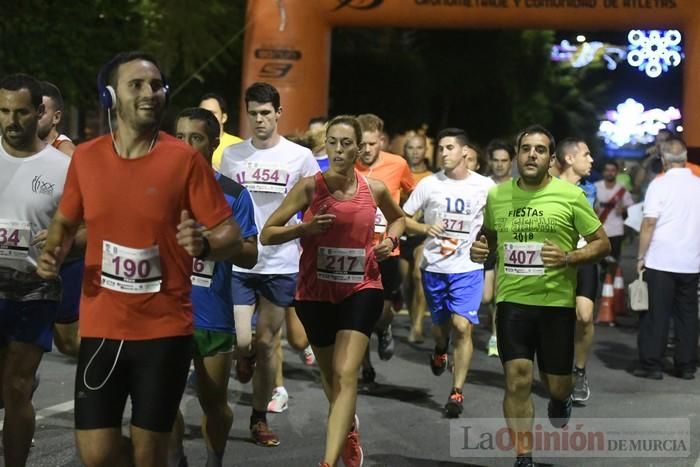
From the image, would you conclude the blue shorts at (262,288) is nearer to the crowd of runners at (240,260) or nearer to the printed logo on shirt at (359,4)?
the crowd of runners at (240,260)

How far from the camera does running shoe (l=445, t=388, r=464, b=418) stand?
909 centimetres

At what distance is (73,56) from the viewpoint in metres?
14.8

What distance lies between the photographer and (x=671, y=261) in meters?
11.6

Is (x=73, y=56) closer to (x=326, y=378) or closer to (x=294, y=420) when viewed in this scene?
(x=294, y=420)

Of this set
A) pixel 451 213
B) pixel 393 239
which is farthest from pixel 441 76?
pixel 393 239

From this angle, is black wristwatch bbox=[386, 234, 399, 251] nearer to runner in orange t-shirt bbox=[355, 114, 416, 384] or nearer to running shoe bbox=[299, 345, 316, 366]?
runner in orange t-shirt bbox=[355, 114, 416, 384]

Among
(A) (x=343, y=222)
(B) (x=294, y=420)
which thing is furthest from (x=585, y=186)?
(A) (x=343, y=222)

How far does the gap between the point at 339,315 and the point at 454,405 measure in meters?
2.30

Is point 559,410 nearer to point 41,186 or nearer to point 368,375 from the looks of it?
point 368,375

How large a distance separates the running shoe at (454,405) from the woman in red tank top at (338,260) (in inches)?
75.8

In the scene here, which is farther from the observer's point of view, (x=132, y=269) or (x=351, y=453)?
(x=351, y=453)

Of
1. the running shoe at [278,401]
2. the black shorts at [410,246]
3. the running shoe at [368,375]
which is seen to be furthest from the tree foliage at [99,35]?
the running shoe at [278,401]

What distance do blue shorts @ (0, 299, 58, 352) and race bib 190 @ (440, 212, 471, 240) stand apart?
15.1 ft

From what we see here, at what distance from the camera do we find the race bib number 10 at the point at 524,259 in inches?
284
